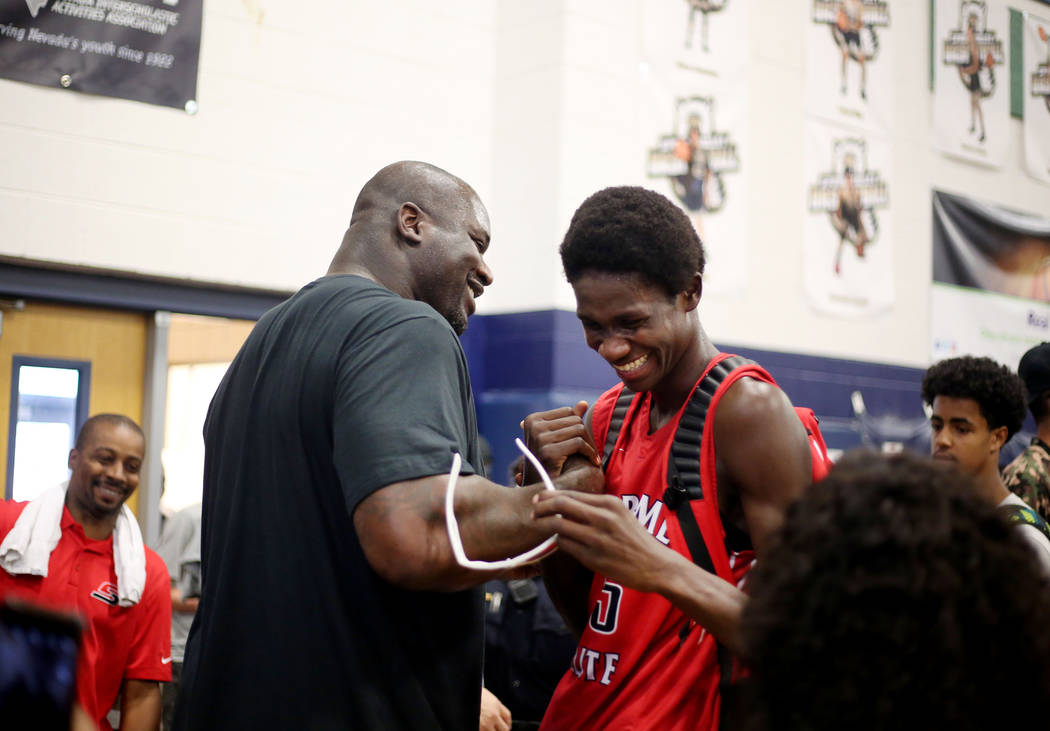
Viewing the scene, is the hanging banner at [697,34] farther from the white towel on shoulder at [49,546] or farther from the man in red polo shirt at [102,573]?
the white towel on shoulder at [49,546]

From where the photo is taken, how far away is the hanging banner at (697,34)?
6.71 m

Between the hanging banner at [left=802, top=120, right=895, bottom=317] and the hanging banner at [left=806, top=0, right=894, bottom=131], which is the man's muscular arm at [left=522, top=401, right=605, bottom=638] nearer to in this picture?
the hanging banner at [left=802, top=120, right=895, bottom=317]

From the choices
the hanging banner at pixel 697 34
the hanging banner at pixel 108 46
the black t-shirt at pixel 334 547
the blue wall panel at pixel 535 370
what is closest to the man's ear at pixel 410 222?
the black t-shirt at pixel 334 547

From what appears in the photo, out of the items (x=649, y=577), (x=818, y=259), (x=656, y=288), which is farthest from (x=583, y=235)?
(x=818, y=259)

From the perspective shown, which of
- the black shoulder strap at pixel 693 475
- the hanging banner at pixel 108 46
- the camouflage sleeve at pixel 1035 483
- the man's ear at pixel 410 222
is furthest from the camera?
the hanging banner at pixel 108 46

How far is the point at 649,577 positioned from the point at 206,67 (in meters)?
4.80

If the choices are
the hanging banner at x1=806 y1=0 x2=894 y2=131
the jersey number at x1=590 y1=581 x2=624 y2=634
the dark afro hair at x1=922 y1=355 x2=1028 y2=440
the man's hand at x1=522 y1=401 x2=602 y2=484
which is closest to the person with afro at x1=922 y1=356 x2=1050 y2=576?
the dark afro hair at x1=922 y1=355 x2=1028 y2=440

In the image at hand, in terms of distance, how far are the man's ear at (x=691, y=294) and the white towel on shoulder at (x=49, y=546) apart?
2.55m

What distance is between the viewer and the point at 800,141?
7.51 m

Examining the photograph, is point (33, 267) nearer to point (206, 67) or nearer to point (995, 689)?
point (206, 67)

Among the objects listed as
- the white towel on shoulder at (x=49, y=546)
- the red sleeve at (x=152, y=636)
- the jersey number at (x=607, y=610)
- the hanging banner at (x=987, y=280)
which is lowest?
the red sleeve at (x=152, y=636)

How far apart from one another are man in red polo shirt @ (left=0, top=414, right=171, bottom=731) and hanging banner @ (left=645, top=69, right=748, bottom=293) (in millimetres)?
3901

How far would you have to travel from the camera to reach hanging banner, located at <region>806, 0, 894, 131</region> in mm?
7633

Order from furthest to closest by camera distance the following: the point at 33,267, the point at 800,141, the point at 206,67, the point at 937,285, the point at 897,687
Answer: the point at 937,285
the point at 800,141
the point at 206,67
the point at 33,267
the point at 897,687
